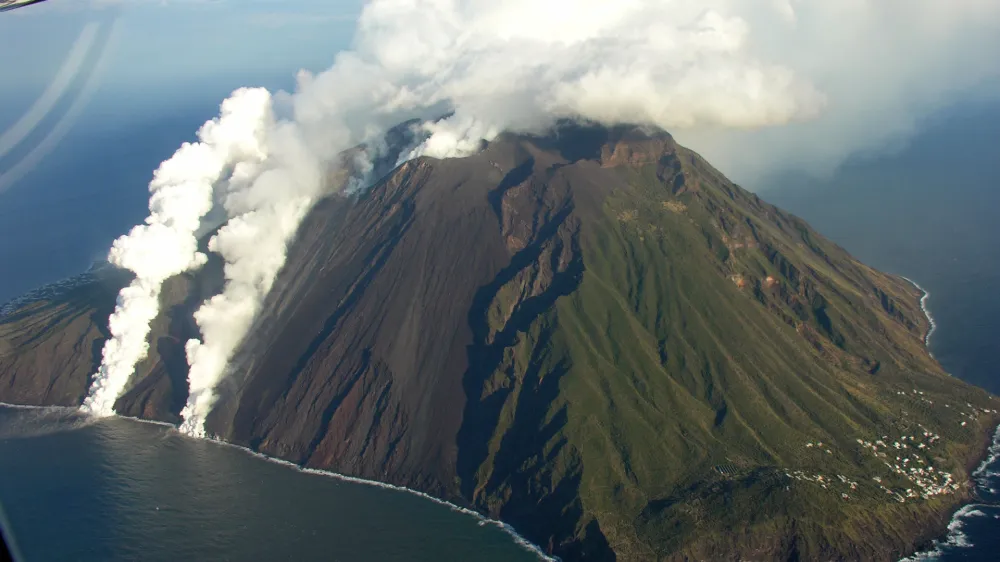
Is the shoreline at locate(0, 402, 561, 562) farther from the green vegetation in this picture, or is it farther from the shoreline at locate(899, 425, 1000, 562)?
the shoreline at locate(899, 425, 1000, 562)

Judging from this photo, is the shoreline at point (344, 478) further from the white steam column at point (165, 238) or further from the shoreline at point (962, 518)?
the shoreline at point (962, 518)

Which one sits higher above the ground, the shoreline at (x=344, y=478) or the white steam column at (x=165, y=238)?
the white steam column at (x=165, y=238)

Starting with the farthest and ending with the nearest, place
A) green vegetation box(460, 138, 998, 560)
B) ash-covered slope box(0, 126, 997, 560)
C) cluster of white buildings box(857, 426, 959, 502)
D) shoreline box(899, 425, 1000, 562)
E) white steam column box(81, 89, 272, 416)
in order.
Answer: white steam column box(81, 89, 272, 416) < cluster of white buildings box(857, 426, 959, 502) < ash-covered slope box(0, 126, 997, 560) < green vegetation box(460, 138, 998, 560) < shoreline box(899, 425, 1000, 562)

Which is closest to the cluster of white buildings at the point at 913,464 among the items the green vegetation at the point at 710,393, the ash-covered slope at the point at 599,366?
the ash-covered slope at the point at 599,366

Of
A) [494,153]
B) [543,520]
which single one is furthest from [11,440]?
[494,153]

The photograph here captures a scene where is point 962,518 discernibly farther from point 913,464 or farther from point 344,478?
point 344,478

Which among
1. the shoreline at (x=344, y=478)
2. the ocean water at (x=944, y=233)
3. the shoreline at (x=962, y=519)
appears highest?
the ocean water at (x=944, y=233)

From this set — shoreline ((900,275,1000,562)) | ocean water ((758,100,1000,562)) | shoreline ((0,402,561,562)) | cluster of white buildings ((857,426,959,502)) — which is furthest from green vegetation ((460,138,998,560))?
ocean water ((758,100,1000,562))
